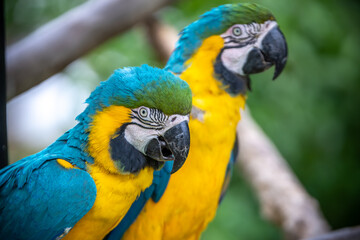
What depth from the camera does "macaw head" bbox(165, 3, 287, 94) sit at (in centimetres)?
152

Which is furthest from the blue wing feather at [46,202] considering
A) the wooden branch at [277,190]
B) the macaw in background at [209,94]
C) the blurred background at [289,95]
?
the blurred background at [289,95]

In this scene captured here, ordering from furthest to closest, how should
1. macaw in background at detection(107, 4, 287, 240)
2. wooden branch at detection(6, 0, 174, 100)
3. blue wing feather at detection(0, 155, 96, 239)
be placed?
wooden branch at detection(6, 0, 174, 100)
macaw in background at detection(107, 4, 287, 240)
blue wing feather at detection(0, 155, 96, 239)

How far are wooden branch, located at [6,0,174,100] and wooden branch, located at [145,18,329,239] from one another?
1.10m

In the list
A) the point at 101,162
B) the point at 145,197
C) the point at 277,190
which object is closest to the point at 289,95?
the point at 277,190

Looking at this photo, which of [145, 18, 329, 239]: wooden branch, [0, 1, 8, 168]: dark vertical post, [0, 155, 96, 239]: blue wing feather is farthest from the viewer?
[145, 18, 329, 239]: wooden branch

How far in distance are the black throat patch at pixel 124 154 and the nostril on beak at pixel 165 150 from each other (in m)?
0.07

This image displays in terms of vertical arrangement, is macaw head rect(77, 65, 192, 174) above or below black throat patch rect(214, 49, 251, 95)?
above

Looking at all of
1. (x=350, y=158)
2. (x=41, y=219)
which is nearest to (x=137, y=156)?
(x=41, y=219)

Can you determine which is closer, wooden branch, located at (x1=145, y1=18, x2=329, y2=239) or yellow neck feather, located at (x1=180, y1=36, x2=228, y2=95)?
yellow neck feather, located at (x1=180, y1=36, x2=228, y2=95)

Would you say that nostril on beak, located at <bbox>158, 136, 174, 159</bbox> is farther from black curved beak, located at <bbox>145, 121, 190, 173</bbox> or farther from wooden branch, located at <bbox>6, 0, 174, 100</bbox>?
wooden branch, located at <bbox>6, 0, 174, 100</bbox>

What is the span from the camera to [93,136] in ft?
3.96

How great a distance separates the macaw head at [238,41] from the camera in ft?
5.00

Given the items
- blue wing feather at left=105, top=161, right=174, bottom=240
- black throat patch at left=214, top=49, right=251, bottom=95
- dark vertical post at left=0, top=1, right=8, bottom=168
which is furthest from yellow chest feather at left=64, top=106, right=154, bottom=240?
black throat patch at left=214, top=49, right=251, bottom=95

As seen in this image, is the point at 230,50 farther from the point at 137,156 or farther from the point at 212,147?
the point at 137,156
